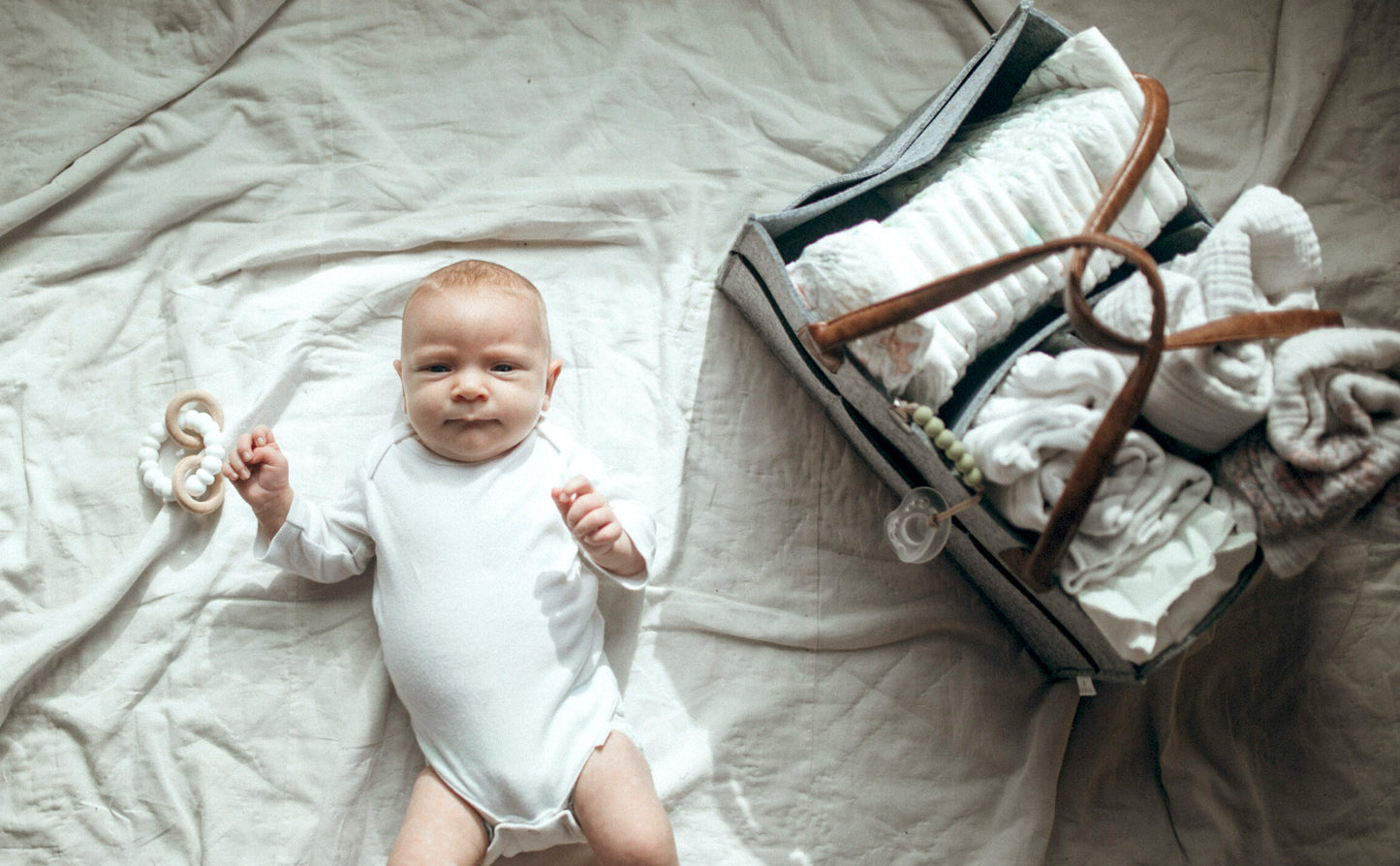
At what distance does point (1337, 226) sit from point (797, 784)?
106cm

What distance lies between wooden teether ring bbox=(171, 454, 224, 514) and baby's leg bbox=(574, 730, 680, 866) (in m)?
0.57

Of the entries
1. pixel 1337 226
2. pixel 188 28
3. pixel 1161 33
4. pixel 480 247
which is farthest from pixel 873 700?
pixel 188 28

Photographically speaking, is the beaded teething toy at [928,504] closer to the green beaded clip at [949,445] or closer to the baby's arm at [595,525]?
the green beaded clip at [949,445]

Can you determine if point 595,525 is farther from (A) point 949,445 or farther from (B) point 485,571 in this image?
(A) point 949,445

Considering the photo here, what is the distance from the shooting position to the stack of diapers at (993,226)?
0.93m

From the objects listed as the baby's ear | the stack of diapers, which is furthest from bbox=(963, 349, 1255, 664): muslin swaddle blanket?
the baby's ear

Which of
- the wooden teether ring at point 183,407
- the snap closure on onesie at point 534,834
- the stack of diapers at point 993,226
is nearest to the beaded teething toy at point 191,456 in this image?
the wooden teether ring at point 183,407

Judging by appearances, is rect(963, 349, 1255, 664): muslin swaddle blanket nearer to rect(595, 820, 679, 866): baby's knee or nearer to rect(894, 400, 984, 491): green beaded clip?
rect(894, 400, 984, 491): green beaded clip

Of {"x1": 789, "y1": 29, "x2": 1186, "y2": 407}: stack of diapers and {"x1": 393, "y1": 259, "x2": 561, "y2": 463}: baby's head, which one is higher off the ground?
{"x1": 789, "y1": 29, "x2": 1186, "y2": 407}: stack of diapers

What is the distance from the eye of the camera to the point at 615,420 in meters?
1.19

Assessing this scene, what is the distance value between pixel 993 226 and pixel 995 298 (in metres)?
0.08

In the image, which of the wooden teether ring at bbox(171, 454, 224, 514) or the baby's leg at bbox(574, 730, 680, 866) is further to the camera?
the wooden teether ring at bbox(171, 454, 224, 514)

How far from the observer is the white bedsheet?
3.55 feet

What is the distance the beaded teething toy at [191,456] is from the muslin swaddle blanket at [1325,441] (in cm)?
115
